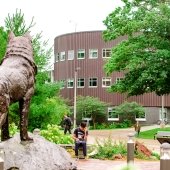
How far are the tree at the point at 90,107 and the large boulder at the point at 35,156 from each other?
4664 centimetres

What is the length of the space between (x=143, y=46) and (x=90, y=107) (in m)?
24.0

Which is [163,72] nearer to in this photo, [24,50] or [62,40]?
[24,50]

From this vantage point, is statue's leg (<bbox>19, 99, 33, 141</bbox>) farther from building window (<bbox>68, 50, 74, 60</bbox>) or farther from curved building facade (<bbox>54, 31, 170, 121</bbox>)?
building window (<bbox>68, 50, 74, 60</bbox>)

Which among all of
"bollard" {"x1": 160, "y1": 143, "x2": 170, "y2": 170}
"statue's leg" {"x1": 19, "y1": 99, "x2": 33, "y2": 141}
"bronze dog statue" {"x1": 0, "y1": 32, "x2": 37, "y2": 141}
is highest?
"bronze dog statue" {"x1": 0, "y1": 32, "x2": 37, "y2": 141}

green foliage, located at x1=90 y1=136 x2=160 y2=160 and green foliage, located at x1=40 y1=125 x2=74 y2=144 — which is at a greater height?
green foliage, located at x1=40 y1=125 x2=74 y2=144

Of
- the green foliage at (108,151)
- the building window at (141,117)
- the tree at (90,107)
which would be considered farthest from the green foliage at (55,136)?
the building window at (141,117)

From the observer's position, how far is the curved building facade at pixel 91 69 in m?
61.5

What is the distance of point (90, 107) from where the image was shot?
5794 cm

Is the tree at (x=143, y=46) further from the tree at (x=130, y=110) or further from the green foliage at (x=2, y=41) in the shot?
the tree at (x=130, y=110)

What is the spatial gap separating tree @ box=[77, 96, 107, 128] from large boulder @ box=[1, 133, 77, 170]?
46638 millimetres

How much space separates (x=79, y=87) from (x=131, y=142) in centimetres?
4970

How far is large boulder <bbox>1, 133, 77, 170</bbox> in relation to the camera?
10262 millimetres

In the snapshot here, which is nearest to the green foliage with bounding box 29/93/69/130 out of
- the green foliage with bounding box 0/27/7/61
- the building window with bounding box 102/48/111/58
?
the green foliage with bounding box 0/27/7/61

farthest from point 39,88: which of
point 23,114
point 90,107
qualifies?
point 90,107
